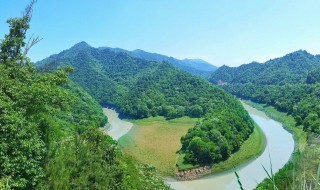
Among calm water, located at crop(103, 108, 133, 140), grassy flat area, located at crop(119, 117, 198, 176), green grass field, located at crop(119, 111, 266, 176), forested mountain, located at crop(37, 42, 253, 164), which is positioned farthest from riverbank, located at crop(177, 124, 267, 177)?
calm water, located at crop(103, 108, 133, 140)

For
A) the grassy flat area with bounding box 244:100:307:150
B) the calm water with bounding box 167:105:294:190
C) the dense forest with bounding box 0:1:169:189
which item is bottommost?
the calm water with bounding box 167:105:294:190

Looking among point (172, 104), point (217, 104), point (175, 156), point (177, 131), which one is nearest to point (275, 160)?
point (175, 156)

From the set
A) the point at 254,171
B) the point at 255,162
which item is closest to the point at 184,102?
the point at 255,162

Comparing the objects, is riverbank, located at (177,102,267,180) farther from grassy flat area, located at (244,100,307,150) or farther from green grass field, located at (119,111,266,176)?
grassy flat area, located at (244,100,307,150)

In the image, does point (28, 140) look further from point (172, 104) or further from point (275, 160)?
point (172, 104)

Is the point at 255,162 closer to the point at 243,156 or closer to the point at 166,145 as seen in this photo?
the point at 243,156
